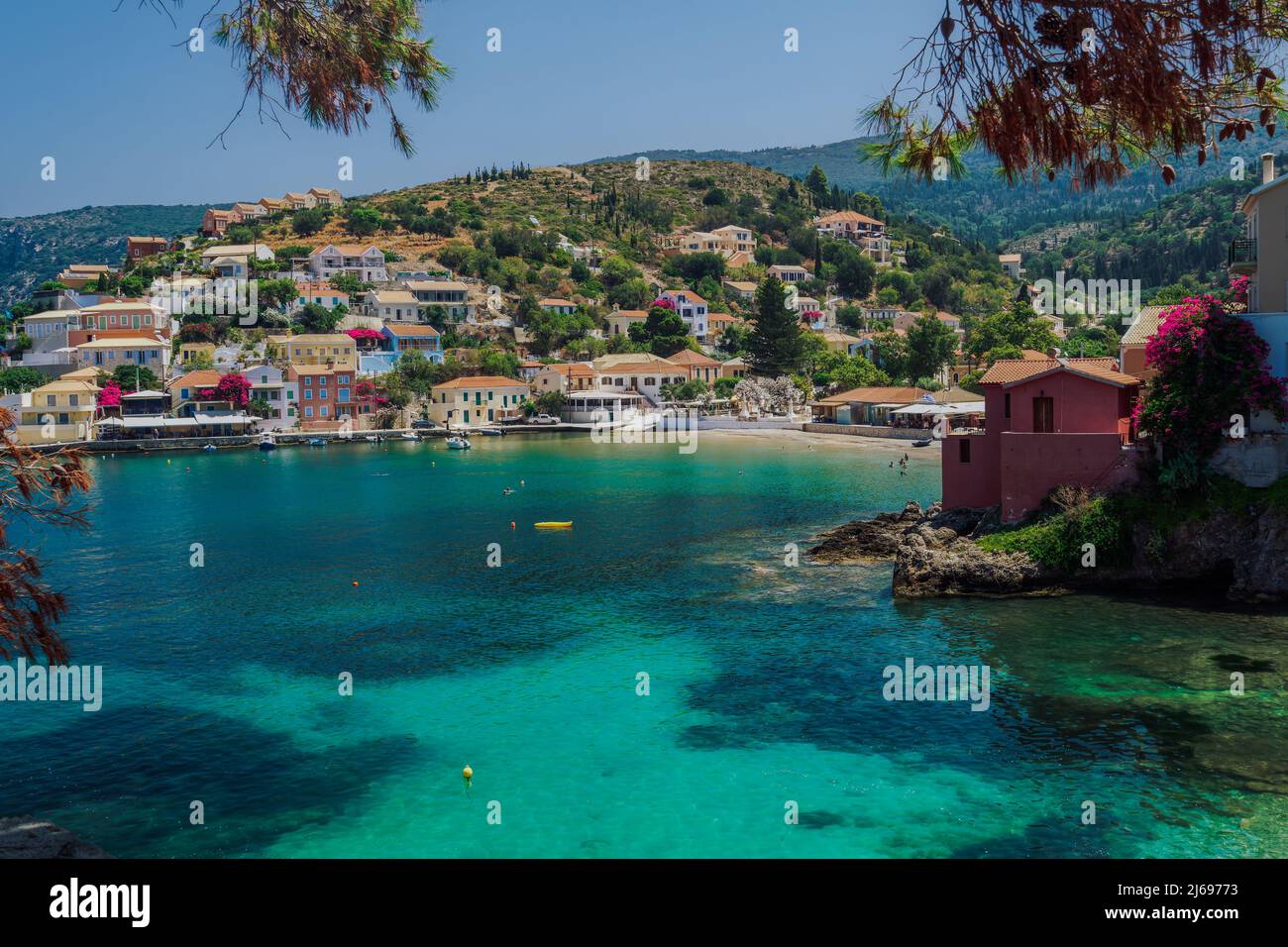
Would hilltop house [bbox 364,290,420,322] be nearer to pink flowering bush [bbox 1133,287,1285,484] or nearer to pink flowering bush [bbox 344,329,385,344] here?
pink flowering bush [bbox 344,329,385,344]

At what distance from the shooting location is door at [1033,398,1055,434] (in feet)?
105

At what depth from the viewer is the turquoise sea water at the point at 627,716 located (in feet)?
52.4

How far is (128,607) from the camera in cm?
3256

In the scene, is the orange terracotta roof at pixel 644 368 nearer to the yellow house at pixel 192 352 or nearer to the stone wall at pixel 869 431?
the stone wall at pixel 869 431

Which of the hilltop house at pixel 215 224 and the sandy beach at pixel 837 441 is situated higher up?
the hilltop house at pixel 215 224

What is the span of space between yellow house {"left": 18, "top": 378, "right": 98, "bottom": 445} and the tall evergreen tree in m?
66.4

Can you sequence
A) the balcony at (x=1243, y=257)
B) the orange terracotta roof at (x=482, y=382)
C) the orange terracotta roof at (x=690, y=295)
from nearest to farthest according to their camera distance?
1. the balcony at (x=1243, y=257)
2. the orange terracotta roof at (x=482, y=382)
3. the orange terracotta roof at (x=690, y=295)

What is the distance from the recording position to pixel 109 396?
9744cm

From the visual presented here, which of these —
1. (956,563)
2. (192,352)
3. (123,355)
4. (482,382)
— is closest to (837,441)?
(482,382)

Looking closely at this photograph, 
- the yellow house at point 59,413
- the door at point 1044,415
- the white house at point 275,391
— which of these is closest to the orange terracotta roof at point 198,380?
the white house at point 275,391

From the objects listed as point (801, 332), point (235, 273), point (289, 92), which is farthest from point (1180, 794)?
point (235, 273)

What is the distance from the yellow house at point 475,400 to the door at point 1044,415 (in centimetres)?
7952

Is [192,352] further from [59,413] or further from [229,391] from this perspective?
[59,413]
